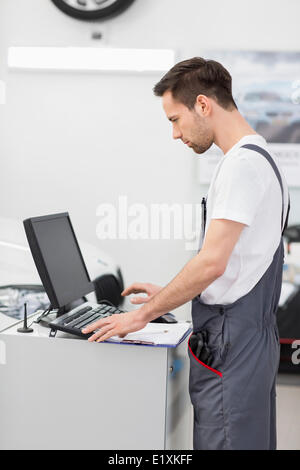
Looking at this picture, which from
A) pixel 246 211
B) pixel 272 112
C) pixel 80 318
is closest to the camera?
pixel 246 211

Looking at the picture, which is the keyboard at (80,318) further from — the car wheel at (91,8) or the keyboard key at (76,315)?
the car wheel at (91,8)

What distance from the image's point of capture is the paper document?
1.61m

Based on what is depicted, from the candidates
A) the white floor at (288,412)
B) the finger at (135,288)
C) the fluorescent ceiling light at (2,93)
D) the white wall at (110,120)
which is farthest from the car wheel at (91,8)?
the white floor at (288,412)

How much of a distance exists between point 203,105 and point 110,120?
5.63 ft

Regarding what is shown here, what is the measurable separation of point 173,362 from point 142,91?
190 cm

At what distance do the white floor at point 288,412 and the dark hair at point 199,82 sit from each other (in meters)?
1.75

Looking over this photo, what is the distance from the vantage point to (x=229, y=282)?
1.49 metres

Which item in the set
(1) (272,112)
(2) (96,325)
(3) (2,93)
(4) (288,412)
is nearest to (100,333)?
(2) (96,325)

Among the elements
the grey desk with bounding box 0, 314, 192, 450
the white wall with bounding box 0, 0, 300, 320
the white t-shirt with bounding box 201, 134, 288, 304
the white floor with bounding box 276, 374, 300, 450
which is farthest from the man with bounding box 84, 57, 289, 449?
the white wall with bounding box 0, 0, 300, 320

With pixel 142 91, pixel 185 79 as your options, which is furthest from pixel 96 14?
pixel 185 79

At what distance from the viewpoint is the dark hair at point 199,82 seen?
1549mm

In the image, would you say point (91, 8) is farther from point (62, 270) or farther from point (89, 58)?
point (62, 270)

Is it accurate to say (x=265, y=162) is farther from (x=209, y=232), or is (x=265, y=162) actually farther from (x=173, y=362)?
(x=173, y=362)

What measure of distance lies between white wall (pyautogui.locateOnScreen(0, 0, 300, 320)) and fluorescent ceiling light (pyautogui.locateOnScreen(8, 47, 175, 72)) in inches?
1.6
